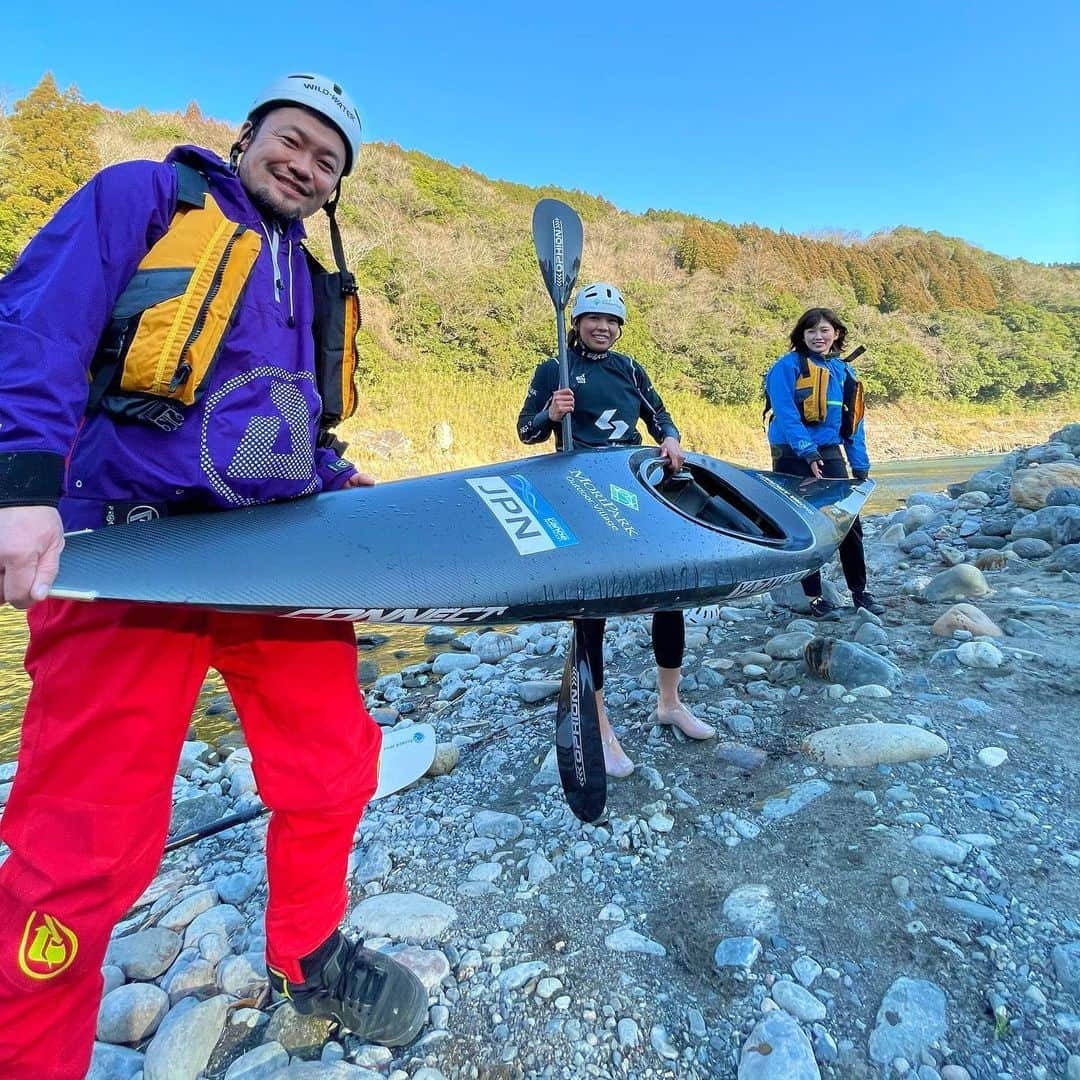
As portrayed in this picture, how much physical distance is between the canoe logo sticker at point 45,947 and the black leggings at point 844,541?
4315mm

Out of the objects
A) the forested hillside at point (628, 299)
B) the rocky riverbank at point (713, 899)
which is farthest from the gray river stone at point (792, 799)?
the forested hillside at point (628, 299)

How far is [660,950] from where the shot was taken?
5.29ft

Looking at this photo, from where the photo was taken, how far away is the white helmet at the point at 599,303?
2949mm

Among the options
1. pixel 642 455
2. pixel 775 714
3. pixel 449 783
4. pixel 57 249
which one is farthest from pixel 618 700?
pixel 57 249

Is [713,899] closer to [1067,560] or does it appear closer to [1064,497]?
[1067,560]

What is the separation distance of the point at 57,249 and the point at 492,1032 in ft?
6.12

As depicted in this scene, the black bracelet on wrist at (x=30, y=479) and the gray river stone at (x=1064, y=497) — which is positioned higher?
the black bracelet on wrist at (x=30, y=479)

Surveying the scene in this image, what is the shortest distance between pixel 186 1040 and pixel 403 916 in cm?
57

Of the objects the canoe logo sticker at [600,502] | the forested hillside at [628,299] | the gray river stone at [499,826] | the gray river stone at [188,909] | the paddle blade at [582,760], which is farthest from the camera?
the forested hillside at [628,299]

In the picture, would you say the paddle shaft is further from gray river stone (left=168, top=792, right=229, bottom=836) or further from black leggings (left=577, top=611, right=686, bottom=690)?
gray river stone (left=168, top=792, right=229, bottom=836)

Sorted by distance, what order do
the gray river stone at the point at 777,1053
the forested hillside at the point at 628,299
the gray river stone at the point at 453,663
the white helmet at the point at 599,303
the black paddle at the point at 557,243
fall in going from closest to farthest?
the gray river stone at the point at 777,1053 → the white helmet at the point at 599,303 → the black paddle at the point at 557,243 → the gray river stone at the point at 453,663 → the forested hillside at the point at 628,299

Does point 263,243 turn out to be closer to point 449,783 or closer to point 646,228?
point 449,783

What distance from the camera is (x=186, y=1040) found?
140cm

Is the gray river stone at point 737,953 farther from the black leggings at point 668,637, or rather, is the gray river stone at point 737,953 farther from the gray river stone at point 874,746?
the black leggings at point 668,637
